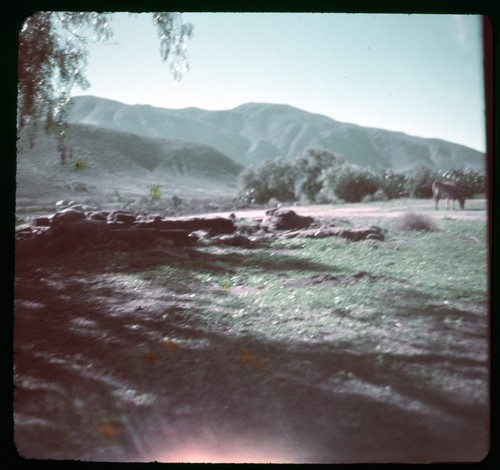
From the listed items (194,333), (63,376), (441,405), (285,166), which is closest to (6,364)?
(63,376)

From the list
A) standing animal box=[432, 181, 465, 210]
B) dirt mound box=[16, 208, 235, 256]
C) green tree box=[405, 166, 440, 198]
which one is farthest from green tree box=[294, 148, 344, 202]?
dirt mound box=[16, 208, 235, 256]

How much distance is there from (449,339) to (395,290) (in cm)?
36

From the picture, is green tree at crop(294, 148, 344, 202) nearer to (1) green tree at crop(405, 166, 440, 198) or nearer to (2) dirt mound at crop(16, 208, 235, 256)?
(1) green tree at crop(405, 166, 440, 198)

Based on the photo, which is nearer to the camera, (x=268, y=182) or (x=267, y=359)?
(x=267, y=359)

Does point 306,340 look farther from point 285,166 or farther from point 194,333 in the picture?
point 285,166

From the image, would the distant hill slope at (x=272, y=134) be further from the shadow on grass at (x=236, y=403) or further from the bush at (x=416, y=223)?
the shadow on grass at (x=236, y=403)

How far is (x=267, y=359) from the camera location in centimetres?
259

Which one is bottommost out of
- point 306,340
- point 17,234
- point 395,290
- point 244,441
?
point 244,441

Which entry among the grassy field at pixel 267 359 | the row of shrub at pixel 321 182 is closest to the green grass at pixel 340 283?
the grassy field at pixel 267 359

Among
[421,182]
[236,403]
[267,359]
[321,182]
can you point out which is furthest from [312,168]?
[236,403]

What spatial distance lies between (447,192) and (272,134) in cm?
100

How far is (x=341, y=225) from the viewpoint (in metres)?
2.79

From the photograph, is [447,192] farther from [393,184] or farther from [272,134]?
[272,134]

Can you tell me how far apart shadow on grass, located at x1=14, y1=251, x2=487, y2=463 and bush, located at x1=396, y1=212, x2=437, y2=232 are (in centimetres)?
49
